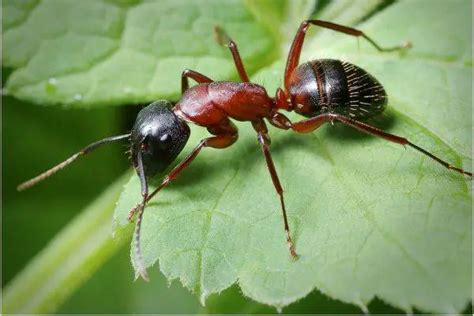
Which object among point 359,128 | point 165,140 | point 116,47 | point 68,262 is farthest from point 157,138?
point 68,262

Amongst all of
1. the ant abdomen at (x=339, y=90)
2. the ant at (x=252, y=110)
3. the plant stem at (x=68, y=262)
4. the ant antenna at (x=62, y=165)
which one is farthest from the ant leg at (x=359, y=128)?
the plant stem at (x=68, y=262)

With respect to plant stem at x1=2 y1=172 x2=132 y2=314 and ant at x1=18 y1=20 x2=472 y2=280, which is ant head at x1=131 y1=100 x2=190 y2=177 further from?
plant stem at x1=2 y1=172 x2=132 y2=314

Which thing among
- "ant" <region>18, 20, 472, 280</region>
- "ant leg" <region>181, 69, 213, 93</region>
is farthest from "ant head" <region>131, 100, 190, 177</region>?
"ant leg" <region>181, 69, 213, 93</region>

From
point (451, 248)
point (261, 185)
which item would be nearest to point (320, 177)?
point (261, 185)

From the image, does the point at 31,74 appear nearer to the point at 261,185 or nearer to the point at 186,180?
the point at 186,180

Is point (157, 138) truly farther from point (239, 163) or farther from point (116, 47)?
point (116, 47)

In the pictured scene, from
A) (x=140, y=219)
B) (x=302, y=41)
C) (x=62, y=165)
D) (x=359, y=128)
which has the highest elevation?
(x=302, y=41)
